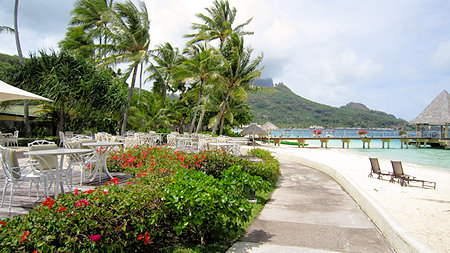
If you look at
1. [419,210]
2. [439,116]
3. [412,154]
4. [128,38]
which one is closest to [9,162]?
[419,210]

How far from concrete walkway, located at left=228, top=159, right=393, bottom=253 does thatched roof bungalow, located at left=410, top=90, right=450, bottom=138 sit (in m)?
34.1

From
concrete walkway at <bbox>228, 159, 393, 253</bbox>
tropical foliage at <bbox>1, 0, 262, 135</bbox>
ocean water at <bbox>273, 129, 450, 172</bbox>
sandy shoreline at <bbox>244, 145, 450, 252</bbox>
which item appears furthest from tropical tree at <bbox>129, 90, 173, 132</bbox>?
sandy shoreline at <bbox>244, 145, 450, 252</bbox>

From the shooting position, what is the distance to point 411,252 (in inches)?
126

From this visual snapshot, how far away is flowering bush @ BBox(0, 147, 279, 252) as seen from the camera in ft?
7.42

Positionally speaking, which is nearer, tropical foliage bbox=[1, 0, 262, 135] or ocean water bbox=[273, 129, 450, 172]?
tropical foliage bbox=[1, 0, 262, 135]

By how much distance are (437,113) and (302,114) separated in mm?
46176

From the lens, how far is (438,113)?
33281 mm

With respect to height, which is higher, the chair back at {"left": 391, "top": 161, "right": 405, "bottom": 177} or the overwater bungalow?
the overwater bungalow

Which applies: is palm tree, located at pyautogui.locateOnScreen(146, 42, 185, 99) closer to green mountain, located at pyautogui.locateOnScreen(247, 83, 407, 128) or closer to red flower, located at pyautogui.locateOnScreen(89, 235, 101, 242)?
red flower, located at pyautogui.locateOnScreen(89, 235, 101, 242)

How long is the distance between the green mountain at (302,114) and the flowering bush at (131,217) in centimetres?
6778

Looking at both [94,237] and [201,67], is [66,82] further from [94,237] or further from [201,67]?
[94,237]

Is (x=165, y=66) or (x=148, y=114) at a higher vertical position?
(x=165, y=66)

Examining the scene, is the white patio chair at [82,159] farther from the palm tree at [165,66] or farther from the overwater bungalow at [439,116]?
the overwater bungalow at [439,116]

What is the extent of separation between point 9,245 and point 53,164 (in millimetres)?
2648
